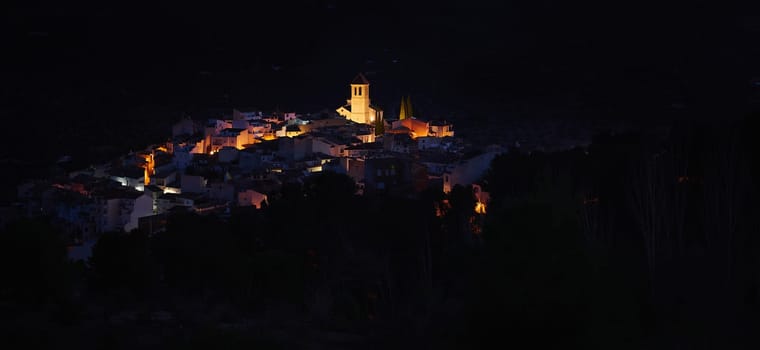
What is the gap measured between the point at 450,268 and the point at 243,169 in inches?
460

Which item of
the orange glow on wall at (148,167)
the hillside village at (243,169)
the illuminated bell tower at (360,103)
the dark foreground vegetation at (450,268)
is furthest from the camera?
the illuminated bell tower at (360,103)

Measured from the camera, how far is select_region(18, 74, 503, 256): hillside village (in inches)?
709

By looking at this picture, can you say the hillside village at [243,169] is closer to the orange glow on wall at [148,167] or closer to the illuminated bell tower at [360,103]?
the orange glow on wall at [148,167]

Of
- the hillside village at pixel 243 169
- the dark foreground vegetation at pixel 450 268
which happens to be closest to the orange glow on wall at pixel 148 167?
the hillside village at pixel 243 169

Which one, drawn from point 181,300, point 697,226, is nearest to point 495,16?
point 697,226

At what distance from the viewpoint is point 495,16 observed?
153 feet

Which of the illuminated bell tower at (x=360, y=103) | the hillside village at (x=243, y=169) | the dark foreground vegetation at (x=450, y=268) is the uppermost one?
the illuminated bell tower at (x=360, y=103)

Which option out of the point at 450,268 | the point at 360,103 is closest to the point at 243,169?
the point at 360,103

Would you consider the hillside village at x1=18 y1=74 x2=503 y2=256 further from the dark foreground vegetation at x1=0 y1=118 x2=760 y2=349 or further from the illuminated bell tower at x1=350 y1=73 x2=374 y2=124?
the dark foreground vegetation at x1=0 y1=118 x2=760 y2=349

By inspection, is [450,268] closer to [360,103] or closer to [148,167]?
[148,167]

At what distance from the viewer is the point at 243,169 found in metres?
21.1

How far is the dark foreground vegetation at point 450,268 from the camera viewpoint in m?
5.59

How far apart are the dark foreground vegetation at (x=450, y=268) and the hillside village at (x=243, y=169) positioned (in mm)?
3033

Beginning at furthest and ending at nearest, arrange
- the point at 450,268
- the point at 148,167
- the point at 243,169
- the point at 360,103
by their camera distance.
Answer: the point at 360,103
the point at 148,167
the point at 243,169
the point at 450,268
